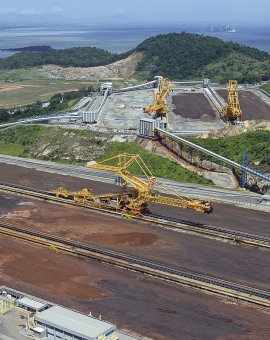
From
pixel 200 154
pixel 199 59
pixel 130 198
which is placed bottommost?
pixel 130 198

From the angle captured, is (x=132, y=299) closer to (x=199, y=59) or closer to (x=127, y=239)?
(x=127, y=239)

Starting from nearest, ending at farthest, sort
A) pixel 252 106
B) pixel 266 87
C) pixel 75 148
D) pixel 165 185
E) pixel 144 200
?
pixel 144 200 < pixel 165 185 < pixel 75 148 < pixel 252 106 < pixel 266 87

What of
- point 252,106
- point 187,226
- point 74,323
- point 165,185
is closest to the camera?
point 74,323

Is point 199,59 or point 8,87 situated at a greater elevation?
point 199,59

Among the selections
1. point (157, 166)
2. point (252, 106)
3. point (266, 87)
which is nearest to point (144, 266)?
point (157, 166)

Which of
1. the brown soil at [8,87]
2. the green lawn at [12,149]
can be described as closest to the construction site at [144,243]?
the green lawn at [12,149]

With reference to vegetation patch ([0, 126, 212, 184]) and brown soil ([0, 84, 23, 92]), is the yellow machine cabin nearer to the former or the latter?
vegetation patch ([0, 126, 212, 184])
